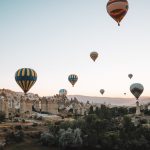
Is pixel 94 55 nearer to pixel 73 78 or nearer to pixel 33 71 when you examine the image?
pixel 73 78

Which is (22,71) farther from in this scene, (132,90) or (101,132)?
(132,90)

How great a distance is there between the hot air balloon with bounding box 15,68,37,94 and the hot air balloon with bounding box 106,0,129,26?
13836 mm

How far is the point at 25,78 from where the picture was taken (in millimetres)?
42000

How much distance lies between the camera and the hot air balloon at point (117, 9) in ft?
120

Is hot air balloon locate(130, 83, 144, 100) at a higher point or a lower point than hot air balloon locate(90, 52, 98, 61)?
lower

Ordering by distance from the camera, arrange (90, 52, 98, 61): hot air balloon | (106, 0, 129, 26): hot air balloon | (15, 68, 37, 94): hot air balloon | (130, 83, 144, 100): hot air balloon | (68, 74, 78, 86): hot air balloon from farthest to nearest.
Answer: (68, 74, 78, 86): hot air balloon, (130, 83, 144, 100): hot air balloon, (90, 52, 98, 61): hot air balloon, (15, 68, 37, 94): hot air balloon, (106, 0, 129, 26): hot air balloon

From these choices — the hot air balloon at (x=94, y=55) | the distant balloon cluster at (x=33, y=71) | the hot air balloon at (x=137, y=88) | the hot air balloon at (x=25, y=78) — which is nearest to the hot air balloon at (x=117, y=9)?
the distant balloon cluster at (x=33, y=71)

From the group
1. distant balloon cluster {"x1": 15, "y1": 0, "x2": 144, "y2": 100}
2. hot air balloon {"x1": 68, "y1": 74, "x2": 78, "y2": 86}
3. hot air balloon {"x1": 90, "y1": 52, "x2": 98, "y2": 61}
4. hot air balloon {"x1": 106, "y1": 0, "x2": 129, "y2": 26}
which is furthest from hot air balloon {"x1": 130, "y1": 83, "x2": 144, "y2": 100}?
hot air balloon {"x1": 106, "y1": 0, "x2": 129, "y2": 26}

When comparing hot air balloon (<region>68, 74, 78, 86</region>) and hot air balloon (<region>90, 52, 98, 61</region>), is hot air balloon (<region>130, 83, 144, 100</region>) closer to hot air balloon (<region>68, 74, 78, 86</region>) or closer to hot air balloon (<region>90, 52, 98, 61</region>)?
hot air balloon (<region>90, 52, 98, 61</region>)

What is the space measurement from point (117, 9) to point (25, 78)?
15.8 metres

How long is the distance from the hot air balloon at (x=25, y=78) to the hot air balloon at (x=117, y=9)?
45.4 feet

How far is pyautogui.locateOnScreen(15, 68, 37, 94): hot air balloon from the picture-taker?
41.9 meters

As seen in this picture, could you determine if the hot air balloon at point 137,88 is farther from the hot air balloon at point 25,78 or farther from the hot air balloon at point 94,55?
the hot air balloon at point 25,78

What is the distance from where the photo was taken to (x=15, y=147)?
817 inches
